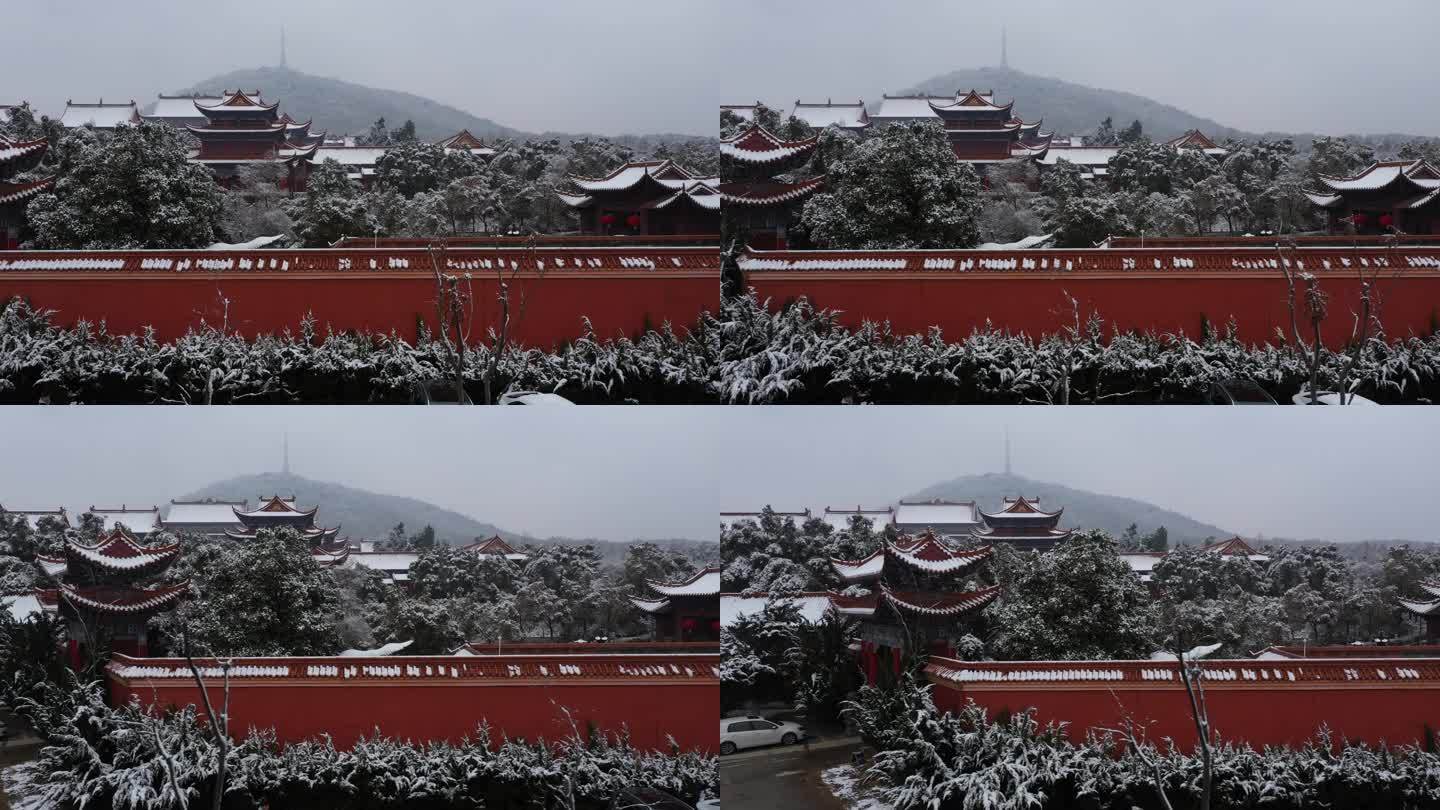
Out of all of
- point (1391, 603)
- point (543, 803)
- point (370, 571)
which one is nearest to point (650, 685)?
point (543, 803)

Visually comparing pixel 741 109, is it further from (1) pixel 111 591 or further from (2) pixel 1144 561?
(1) pixel 111 591

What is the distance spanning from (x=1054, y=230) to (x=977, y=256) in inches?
17.8

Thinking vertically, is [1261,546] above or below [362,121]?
below

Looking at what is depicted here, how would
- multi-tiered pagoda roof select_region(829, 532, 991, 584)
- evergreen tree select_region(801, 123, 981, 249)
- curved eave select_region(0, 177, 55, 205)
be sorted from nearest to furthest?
evergreen tree select_region(801, 123, 981, 249) → curved eave select_region(0, 177, 55, 205) → multi-tiered pagoda roof select_region(829, 532, 991, 584)

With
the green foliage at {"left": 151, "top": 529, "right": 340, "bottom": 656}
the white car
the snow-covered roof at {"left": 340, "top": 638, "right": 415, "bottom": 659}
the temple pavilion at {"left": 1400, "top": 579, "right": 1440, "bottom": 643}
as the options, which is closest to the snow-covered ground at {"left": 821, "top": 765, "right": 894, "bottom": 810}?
the white car

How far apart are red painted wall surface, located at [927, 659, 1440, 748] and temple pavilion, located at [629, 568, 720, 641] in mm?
1116

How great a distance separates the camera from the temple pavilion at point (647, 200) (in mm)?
7305

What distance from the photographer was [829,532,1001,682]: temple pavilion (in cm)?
746

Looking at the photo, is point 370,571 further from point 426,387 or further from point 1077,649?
point 1077,649

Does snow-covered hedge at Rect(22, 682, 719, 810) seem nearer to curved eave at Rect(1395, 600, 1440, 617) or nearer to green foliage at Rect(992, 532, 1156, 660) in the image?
green foliage at Rect(992, 532, 1156, 660)

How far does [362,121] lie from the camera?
7.63m

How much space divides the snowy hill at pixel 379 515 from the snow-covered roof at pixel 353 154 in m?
1.53

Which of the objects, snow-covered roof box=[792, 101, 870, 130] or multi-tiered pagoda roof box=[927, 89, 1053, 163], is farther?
multi-tiered pagoda roof box=[927, 89, 1053, 163]

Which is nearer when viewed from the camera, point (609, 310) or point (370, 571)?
point (609, 310)
